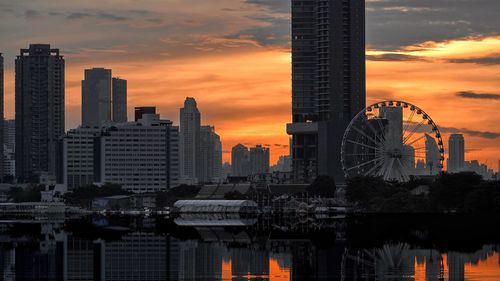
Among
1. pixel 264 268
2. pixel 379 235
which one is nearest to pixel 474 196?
pixel 379 235

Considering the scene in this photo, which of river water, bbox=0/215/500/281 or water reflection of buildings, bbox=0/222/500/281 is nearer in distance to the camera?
water reflection of buildings, bbox=0/222/500/281

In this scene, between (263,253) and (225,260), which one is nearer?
(225,260)

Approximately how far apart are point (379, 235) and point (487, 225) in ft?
62.9

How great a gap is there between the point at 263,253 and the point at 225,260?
7.98 m

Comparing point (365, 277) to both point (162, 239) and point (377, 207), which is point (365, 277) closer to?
point (162, 239)

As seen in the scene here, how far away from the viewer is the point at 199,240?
4899 inches

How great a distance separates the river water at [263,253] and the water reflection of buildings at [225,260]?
7 cm

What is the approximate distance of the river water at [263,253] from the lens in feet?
A: 282

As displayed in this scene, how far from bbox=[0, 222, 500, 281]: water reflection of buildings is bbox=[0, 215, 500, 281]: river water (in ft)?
0.23

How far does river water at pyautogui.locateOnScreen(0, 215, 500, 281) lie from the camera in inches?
3388

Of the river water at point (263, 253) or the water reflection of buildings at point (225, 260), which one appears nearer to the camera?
the water reflection of buildings at point (225, 260)

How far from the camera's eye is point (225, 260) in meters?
96.3

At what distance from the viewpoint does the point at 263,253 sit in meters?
104

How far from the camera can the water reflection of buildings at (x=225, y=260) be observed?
85.2 meters
